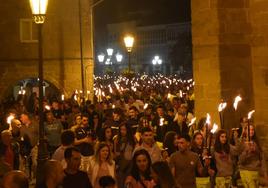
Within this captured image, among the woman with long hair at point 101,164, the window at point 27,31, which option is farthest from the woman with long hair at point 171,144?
the window at point 27,31

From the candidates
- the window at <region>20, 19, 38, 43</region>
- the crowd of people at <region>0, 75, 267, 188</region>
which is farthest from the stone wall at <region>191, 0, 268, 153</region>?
the window at <region>20, 19, 38, 43</region>

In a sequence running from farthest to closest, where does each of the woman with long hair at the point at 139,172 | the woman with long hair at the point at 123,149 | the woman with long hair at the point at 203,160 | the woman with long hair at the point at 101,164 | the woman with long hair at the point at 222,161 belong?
the woman with long hair at the point at 222,161 < the woman with long hair at the point at 123,149 < the woman with long hair at the point at 203,160 < the woman with long hair at the point at 101,164 < the woman with long hair at the point at 139,172

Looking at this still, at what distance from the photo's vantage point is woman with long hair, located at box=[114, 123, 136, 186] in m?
9.21

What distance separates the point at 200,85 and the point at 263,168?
17.4 ft

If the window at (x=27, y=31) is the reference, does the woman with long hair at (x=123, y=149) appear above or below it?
below

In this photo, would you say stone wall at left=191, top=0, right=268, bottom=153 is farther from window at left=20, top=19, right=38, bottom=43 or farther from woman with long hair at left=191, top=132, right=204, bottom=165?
window at left=20, top=19, right=38, bottom=43

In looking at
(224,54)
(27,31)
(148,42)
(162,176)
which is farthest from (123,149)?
(148,42)

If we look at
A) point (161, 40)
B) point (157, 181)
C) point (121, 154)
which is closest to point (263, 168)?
point (121, 154)

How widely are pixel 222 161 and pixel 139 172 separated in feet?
8.65

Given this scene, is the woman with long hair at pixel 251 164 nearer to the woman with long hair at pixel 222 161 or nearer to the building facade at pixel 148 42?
the woman with long hair at pixel 222 161

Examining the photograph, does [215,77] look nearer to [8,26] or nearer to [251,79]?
[251,79]

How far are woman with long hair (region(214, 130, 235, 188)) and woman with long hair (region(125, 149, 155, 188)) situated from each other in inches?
97.9

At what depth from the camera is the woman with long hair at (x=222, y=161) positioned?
30.7ft

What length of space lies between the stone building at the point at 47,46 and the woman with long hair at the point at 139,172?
21766mm
